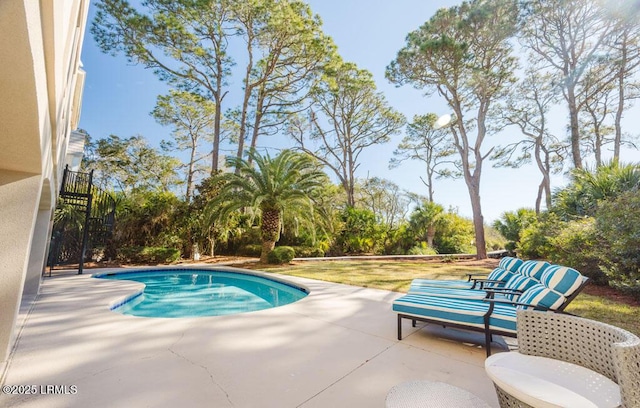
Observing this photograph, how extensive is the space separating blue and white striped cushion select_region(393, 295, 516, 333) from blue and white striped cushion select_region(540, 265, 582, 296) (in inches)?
22.3

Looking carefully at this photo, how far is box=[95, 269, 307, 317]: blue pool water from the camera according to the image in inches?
230

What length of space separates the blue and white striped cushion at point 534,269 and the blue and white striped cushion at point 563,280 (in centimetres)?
55

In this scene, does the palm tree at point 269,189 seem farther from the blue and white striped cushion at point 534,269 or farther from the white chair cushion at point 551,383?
the white chair cushion at point 551,383

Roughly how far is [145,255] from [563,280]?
1373 cm

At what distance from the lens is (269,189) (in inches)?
460

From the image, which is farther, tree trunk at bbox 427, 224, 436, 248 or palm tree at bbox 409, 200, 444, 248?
tree trunk at bbox 427, 224, 436, 248

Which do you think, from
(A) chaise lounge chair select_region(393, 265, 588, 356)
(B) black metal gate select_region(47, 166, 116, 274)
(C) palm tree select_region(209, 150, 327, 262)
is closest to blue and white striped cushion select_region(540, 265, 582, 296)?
(A) chaise lounge chair select_region(393, 265, 588, 356)

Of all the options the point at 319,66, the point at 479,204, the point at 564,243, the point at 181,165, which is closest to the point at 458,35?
the point at 319,66

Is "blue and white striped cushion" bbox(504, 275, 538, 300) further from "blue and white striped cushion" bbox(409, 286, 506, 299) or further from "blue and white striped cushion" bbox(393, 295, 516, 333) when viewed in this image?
"blue and white striped cushion" bbox(393, 295, 516, 333)

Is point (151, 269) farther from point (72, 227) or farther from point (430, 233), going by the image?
point (430, 233)

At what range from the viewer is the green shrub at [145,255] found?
11656 millimetres

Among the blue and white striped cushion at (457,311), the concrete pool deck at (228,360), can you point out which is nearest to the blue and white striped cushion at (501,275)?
the blue and white striped cushion at (457,311)

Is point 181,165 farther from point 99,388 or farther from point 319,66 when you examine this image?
point 99,388

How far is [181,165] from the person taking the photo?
922 inches
